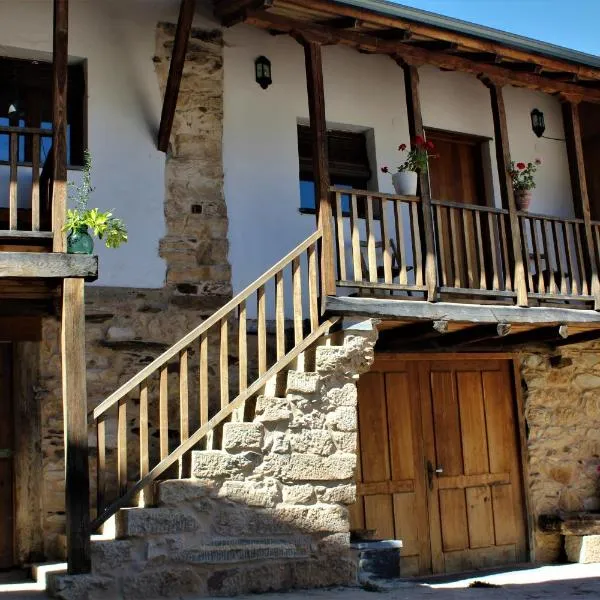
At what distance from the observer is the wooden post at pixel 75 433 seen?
20.2 ft

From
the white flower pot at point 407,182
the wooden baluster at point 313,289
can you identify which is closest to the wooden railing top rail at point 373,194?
the white flower pot at point 407,182

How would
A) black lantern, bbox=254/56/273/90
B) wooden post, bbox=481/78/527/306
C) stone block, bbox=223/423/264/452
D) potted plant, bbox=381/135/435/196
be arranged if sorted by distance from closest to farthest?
stone block, bbox=223/423/264/452 → potted plant, bbox=381/135/435/196 → wooden post, bbox=481/78/527/306 → black lantern, bbox=254/56/273/90

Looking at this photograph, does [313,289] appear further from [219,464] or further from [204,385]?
[219,464]

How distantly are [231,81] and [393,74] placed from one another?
6.16 feet

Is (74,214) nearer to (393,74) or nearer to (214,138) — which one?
(214,138)

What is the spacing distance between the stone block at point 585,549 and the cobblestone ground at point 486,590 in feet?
1.19

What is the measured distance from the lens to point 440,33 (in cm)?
820

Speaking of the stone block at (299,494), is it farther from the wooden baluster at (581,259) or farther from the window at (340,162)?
the wooden baluster at (581,259)

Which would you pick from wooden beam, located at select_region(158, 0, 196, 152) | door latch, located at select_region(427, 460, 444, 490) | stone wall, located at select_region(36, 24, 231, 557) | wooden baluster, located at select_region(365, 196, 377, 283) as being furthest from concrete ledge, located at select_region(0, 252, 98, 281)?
door latch, located at select_region(427, 460, 444, 490)

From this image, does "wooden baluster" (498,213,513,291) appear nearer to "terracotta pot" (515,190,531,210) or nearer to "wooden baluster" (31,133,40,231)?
"terracotta pot" (515,190,531,210)

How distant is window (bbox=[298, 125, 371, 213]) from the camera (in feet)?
30.2

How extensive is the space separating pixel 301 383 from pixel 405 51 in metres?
3.18

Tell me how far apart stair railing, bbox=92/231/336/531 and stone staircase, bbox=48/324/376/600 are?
13 cm

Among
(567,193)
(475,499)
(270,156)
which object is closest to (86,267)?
(270,156)
